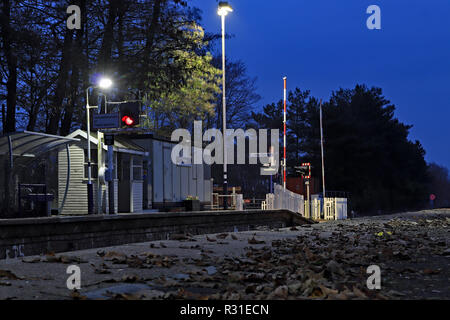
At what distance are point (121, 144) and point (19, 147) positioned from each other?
19.2 feet

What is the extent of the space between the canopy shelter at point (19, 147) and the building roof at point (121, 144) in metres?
3.34

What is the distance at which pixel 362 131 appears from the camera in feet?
248

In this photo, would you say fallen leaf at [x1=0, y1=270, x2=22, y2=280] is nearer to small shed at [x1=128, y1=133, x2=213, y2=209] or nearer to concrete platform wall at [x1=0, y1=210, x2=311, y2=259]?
concrete platform wall at [x1=0, y1=210, x2=311, y2=259]

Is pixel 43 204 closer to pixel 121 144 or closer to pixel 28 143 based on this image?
pixel 28 143

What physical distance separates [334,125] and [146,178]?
4493 centimetres

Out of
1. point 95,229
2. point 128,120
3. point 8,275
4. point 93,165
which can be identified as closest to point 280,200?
point 93,165

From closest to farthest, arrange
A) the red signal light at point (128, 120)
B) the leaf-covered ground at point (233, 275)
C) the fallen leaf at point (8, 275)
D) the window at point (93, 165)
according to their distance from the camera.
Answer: the leaf-covered ground at point (233, 275), the fallen leaf at point (8, 275), the red signal light at point (128, 120), the window at point (93, 165)

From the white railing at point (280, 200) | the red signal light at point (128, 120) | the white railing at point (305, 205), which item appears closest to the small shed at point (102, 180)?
the red signal light at point (128, 120)

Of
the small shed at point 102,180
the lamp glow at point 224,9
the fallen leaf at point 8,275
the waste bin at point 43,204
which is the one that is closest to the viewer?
the fallen leaf at point 8,275

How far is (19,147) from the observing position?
64.7ft

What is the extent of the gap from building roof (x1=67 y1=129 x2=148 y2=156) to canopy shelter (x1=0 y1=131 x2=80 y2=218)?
3.34 metres

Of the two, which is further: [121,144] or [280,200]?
[280,200]

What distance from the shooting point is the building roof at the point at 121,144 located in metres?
24.2

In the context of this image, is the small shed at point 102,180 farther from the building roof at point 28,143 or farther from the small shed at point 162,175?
the building roof at point 28,143
